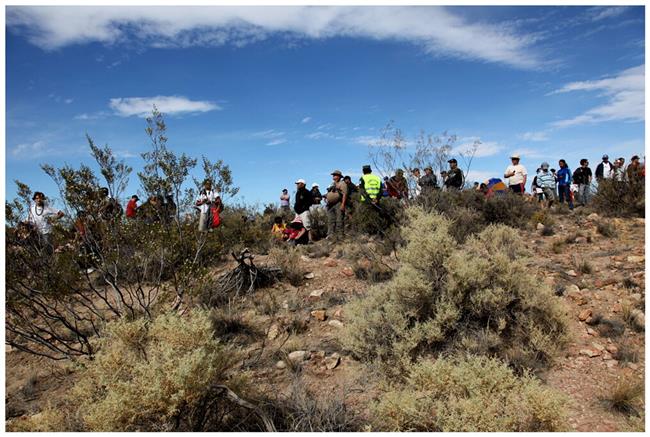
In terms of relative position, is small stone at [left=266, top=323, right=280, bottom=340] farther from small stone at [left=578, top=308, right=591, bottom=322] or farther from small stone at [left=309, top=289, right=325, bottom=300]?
small stone at [left=578, top=308, right=591, bottom=322]

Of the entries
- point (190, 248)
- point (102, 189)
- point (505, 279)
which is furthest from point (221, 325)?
point (505, 279)

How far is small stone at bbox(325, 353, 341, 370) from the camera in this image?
17.2 ft

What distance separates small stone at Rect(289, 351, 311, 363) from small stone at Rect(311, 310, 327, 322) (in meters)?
1.06

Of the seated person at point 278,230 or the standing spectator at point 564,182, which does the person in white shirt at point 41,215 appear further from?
the standing spectator at point 564,182

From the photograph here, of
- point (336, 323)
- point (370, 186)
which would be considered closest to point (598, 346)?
point (336, 323)

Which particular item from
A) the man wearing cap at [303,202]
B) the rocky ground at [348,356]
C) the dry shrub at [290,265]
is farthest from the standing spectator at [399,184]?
the dry shrub at [290,265]

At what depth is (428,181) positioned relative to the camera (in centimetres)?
1127

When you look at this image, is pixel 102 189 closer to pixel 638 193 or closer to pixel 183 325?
pixel 183 325

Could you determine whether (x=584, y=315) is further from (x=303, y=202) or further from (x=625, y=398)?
(x=303, y=202)

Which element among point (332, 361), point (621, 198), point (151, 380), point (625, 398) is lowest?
point (625, 398)

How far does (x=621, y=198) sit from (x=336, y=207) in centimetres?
762

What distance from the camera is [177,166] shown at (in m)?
6.77

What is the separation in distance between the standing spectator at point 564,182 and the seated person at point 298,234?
8.35 m

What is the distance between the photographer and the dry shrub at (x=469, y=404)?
3.44m
